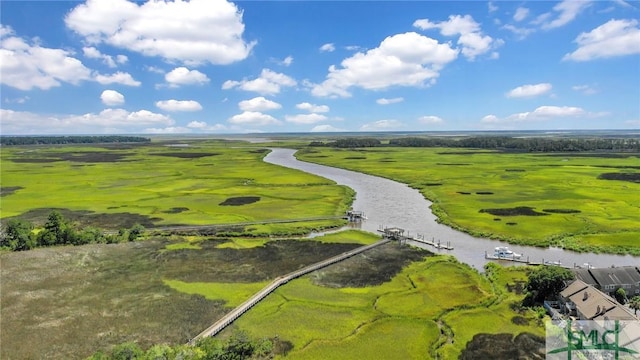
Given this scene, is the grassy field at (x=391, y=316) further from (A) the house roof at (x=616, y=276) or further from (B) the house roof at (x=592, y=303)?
(A) the house roof at (x=616, y=276)

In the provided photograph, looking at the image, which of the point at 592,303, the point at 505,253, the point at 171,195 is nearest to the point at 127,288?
the point at 592,303

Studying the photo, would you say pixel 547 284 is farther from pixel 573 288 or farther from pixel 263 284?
pixel 263 284

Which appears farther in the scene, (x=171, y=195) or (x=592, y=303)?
(x=171, y=195)

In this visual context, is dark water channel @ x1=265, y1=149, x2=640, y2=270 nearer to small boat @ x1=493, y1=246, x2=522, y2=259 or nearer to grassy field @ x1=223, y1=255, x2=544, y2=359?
small boat @ x1=493, y1=246, x2=522, y2=259

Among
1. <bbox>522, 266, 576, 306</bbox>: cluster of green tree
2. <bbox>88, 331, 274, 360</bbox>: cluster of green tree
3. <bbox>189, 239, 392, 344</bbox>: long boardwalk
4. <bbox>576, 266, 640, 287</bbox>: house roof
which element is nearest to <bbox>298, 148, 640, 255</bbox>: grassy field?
<bbox>576, 266, 640, 287</bbox>: house roof

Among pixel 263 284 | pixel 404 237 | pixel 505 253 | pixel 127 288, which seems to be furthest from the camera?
pixel 404 237
